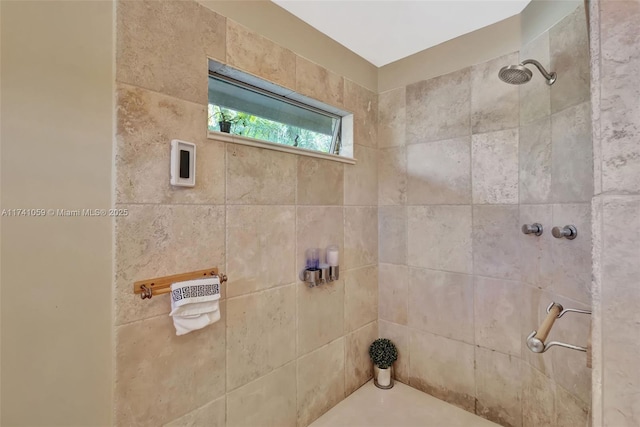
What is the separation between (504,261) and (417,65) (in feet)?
4.44

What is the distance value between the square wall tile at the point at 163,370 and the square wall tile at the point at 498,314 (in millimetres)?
1426

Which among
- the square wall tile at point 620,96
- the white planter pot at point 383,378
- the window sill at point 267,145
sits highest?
the window sill at point 267,145

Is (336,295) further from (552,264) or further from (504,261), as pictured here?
(552,264)

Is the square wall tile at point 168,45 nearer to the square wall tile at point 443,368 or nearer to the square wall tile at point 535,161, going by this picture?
the square wall tile at point 535,161

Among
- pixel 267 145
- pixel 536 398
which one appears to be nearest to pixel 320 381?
pixel 536 398

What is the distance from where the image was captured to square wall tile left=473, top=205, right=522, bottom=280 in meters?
1.60

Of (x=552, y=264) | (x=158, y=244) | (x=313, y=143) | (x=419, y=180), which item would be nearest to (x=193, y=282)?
(x=158, y=244)

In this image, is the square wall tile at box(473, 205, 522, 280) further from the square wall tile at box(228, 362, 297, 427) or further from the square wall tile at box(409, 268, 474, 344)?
the square wall tile at box(228, 362, 297, 427)

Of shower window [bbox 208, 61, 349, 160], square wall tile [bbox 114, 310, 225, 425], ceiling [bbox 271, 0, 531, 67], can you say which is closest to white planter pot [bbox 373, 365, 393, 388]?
square wall tile [bbox 114, 310, 225, 425]

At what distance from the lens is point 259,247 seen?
1426 millimetres

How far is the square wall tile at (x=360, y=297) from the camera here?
190cm

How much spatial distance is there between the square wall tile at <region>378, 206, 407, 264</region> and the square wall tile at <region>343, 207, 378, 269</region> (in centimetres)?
4

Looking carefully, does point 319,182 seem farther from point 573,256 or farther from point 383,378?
point 383,378

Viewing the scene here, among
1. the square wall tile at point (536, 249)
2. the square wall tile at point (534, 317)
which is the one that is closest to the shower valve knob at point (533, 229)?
the square wall tile at point (536, 249)
